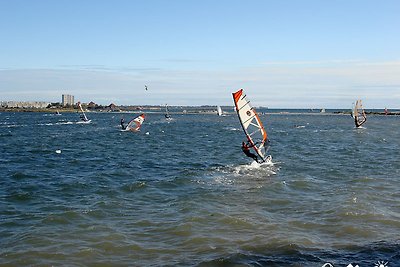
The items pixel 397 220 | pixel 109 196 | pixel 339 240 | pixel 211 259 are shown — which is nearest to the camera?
pixel 211 259

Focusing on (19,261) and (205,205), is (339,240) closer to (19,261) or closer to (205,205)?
(205,205)

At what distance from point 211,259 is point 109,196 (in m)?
8.46

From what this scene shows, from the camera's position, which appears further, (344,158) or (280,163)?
(344,158)

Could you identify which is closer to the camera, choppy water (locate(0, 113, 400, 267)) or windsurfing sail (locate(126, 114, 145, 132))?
choppy water (locate(0, 113, 400, 267))

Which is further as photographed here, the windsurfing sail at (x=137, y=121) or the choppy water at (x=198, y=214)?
the windsurfing sail at (x=137, y=121)

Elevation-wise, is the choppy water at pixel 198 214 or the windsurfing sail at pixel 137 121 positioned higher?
the windsurfing sail at pixel 137 121

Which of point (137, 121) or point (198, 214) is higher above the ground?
point (137, 121)

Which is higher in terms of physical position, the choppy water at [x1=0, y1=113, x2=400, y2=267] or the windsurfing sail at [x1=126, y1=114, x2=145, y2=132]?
the windsurfing sail at [x1=126, y1=114, x2=145, y2=132]

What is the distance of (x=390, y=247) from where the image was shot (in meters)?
12.2

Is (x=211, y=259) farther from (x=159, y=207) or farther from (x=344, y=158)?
(x=344, y=158)

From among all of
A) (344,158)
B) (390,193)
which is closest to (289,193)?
(390,193)

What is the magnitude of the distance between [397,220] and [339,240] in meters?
3.35

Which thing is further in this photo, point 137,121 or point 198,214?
point 137,121

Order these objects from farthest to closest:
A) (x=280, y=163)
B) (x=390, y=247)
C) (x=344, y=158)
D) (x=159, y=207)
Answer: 1. (x=344, y=158)
2. (x=280, y=163)
3. (x=159, y=207)
4. (x=390, y=247)
